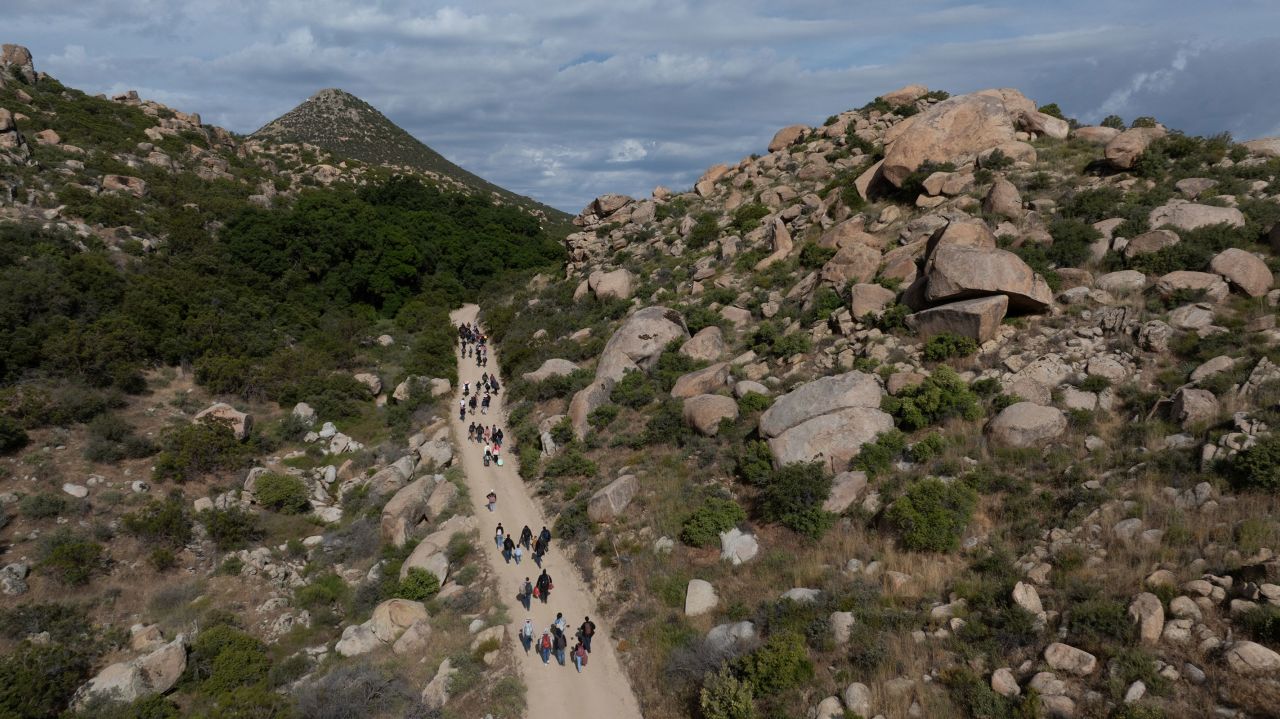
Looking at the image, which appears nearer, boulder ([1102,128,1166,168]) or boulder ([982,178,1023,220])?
boulder ([982,178,1023,220])

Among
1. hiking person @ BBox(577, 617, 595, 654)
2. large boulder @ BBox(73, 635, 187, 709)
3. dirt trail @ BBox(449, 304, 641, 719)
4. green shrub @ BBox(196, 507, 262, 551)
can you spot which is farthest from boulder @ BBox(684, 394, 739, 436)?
green shrub @ BBox(196, 507, 262, 551)

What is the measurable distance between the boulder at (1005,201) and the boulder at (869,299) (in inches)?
286

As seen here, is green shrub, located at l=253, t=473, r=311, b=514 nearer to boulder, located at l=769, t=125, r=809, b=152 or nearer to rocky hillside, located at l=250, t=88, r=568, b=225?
boulder, located at l=769, t=125, r=809, b=152

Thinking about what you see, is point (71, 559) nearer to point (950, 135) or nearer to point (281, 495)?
point (281, 495)

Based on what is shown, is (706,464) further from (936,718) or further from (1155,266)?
(1155,266)

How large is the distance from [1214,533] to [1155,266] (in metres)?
14.2

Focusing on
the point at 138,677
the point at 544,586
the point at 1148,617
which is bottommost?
the point at 544,586

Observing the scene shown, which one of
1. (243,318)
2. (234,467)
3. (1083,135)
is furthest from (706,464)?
(243,318)

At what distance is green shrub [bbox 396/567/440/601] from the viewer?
19.4 metres

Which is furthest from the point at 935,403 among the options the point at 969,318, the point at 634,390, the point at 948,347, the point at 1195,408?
the point at 634,390

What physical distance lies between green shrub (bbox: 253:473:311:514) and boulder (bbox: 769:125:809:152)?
49.3 m

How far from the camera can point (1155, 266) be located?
850 inches

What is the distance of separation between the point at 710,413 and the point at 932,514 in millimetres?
9866

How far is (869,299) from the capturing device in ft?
83.5
